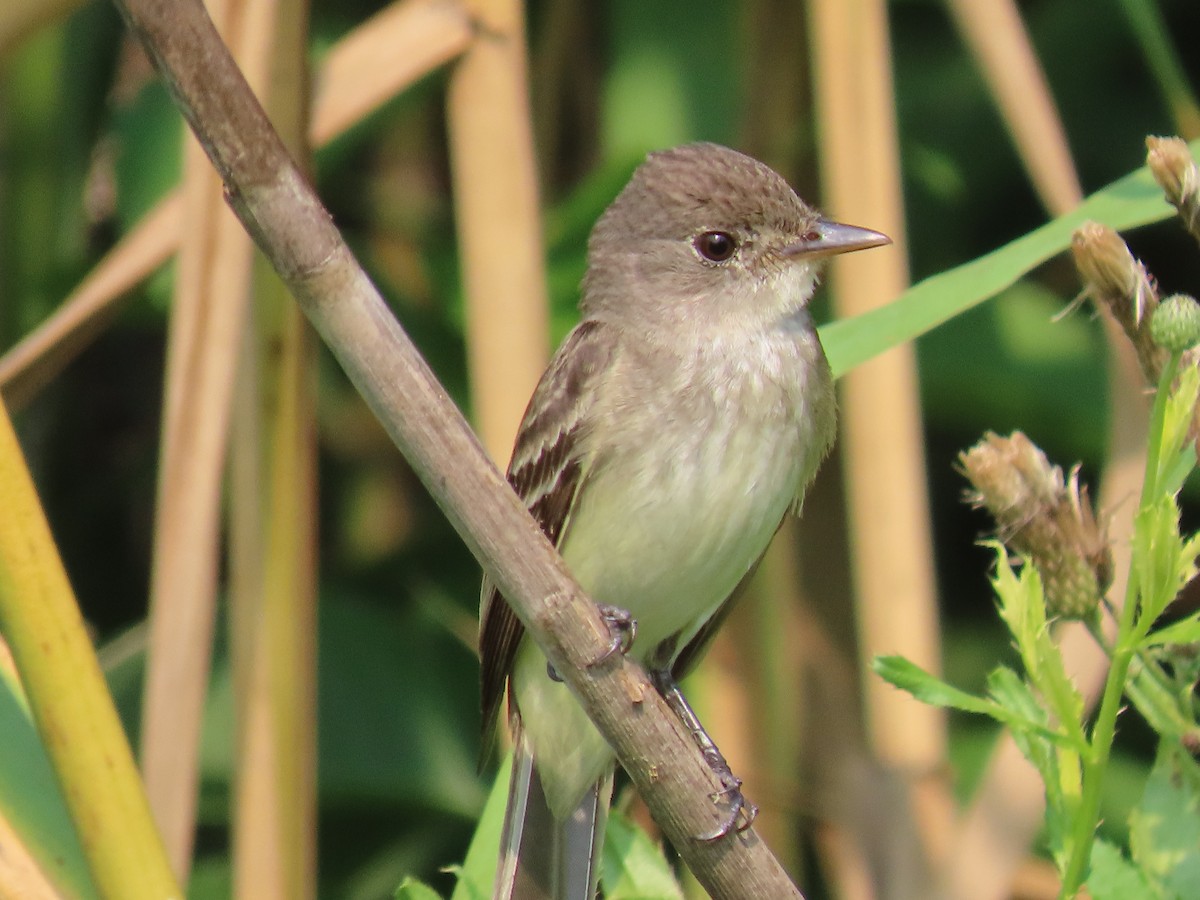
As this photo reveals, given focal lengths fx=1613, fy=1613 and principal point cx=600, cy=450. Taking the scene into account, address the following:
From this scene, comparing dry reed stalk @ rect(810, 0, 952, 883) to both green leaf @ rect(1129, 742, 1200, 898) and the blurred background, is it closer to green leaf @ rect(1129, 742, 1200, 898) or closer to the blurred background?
the blurred background

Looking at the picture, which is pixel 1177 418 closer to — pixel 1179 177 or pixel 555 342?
pixel 1179 177

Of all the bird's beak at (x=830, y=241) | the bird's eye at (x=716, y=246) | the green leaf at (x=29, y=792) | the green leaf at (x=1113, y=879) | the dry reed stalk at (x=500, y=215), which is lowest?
the green leaf at (x=1113, y=879)

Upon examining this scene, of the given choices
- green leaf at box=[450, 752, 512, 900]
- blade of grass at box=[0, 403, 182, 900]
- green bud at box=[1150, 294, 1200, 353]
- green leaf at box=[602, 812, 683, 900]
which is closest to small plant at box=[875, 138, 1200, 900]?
green bud at box=[1150, 294, 1200, 353]

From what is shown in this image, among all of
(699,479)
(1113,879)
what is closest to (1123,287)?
(1113,879)

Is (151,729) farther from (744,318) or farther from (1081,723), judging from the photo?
(1081,723)

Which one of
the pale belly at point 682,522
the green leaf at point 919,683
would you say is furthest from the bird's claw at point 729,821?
the pale belly at point 682,522

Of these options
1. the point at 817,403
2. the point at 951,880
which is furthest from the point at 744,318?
the point at 951,880

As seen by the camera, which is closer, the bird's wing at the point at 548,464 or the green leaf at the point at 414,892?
the green leaf at the point at 414,892

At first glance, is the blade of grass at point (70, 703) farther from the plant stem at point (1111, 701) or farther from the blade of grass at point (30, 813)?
the plant stem at point (1111, 701)
